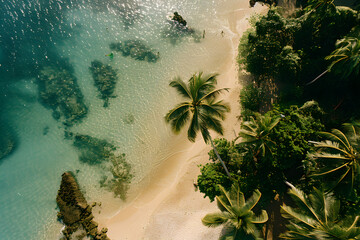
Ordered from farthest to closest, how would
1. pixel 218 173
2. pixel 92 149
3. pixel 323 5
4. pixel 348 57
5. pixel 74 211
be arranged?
pixel 92 149 → pixel 74 211 → pixel 218 173 → pixel 323 5 → pixel 348 57

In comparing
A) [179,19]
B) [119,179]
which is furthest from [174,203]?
[179,19]

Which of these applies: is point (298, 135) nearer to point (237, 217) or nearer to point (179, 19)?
point (237, 217)

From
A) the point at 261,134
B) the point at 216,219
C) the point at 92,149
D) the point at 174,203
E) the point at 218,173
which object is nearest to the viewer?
the point at 216,219

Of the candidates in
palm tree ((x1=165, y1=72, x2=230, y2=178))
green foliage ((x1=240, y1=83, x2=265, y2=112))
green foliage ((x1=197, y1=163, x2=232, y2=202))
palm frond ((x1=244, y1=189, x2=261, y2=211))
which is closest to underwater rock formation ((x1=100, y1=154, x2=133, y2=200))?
green foliage ((x1=197, y1=163, x2=232, y2=202))

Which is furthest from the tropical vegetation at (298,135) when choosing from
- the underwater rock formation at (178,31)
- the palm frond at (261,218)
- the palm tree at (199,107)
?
the underwater rock formation at (178,31)

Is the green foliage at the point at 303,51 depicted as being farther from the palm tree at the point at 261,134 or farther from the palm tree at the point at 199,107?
the palm tree at the point at 199,107

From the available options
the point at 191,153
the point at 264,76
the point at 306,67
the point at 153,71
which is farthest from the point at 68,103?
the point at 306,67

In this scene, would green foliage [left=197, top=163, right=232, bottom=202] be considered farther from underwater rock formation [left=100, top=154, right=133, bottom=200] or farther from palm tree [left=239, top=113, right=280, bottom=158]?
underwater rock formation [left=100, top=154, right=133, bottom=200]

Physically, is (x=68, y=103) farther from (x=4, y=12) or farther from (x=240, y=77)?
(x=240, y=77)
